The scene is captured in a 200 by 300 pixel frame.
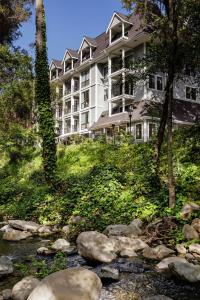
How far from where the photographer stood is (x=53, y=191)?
60.2 ft

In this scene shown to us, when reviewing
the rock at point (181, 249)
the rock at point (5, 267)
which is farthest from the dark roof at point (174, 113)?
the rock at point (5, 267)

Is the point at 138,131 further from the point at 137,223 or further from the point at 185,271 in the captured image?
the point at 185,271

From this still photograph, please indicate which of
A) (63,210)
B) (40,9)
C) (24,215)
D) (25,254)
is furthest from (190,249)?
(40,9)

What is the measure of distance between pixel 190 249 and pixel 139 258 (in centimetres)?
145

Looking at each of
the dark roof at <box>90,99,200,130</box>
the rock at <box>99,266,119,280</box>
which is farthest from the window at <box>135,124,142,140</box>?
the rock at <box>99,266,119,280</box>

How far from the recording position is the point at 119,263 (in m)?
9.41

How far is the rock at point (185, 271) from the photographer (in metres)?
7.87

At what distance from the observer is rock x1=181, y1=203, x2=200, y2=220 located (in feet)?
38.8

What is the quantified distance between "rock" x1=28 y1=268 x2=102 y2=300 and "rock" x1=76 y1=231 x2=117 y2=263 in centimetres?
260

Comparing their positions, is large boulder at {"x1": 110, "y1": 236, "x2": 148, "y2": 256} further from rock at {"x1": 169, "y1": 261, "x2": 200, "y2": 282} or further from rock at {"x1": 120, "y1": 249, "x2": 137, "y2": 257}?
rock at {"x1": 169, "y1": 261, "x2": 200, "y2": 282}

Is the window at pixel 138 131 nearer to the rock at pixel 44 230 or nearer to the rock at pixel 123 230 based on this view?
the rock at pixel 44 230

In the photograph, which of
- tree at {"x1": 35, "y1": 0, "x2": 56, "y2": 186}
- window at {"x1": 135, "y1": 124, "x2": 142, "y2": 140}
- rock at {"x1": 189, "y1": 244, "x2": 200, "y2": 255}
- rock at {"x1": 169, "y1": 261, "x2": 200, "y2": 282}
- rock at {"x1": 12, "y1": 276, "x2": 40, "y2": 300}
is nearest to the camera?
rock at {"x1": 12, "y1": 276, "x2": 40, "y2": 300}

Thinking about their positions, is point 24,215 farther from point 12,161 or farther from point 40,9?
point 12,161

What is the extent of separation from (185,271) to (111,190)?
7824mm
